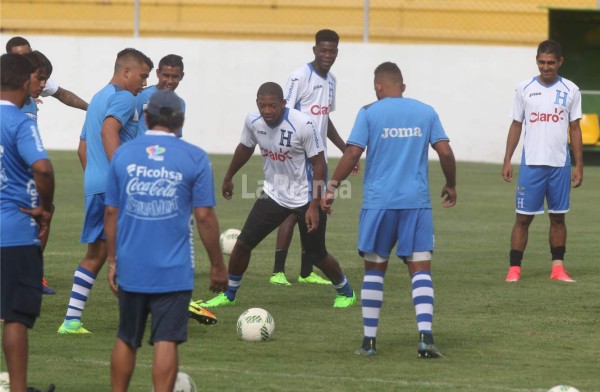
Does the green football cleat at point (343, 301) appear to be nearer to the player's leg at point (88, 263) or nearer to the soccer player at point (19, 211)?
the player's leg at point (88, 263)

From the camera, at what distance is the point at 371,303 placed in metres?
8.59

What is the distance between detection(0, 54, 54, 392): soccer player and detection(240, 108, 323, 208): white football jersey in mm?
3491

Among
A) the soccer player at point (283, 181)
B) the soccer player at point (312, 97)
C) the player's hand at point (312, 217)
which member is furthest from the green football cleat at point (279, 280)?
the player's hand at point (312, 217)

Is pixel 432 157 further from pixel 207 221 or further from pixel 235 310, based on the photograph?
pixel 207 221

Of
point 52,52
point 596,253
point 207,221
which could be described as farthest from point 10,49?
point 52,52

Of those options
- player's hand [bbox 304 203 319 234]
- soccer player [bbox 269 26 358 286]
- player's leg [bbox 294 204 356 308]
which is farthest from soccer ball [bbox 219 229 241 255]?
player's hand [bbox 304 203 319 234]

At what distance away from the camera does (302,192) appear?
10.6 m

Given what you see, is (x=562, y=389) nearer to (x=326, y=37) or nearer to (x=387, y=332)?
(x=387, y=332)

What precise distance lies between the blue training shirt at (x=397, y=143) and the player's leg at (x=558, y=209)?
3.80m

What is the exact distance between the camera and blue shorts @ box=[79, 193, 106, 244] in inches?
360

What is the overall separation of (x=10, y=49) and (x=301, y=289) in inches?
137

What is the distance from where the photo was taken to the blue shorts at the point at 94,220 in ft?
30.0

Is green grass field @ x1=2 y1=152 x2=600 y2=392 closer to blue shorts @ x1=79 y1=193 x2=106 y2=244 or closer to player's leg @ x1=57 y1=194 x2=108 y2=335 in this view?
player's leg @ x1=57 y1=194 x2=108 y2=335

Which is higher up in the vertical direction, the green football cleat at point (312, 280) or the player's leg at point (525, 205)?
the player's leg at point (525, 205)
